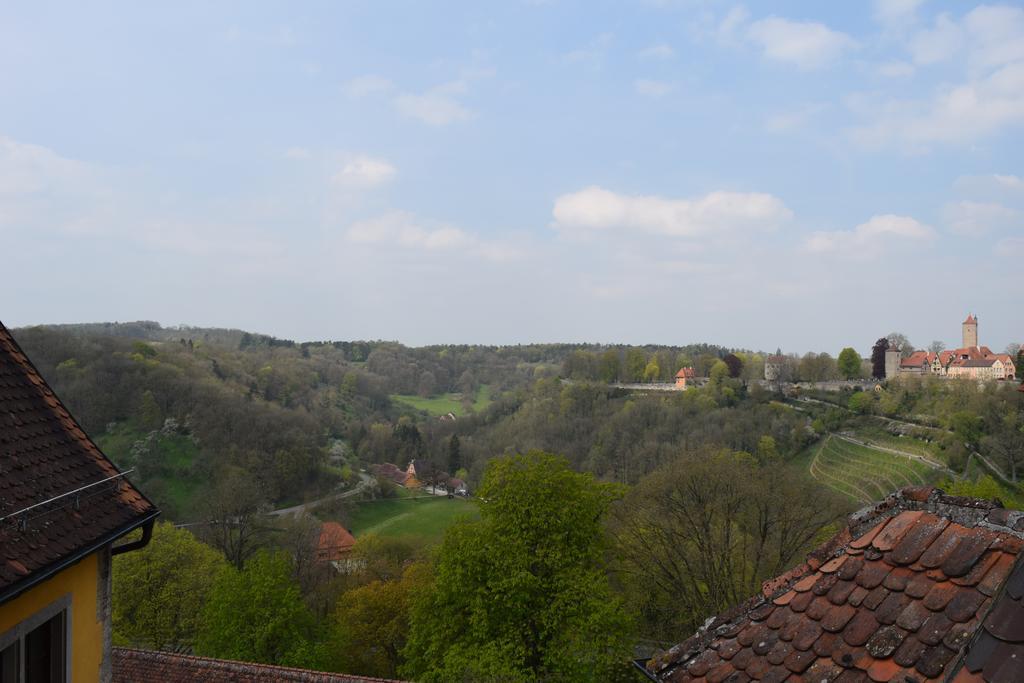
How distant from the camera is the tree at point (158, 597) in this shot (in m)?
23.7

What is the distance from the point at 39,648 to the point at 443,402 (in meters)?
129

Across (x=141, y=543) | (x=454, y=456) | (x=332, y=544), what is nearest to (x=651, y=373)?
(x=454, y=456)

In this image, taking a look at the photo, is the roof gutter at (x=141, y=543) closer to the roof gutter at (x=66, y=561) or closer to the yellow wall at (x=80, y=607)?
the roof gutter at (x=66, y=561)

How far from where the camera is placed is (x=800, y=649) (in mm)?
4059

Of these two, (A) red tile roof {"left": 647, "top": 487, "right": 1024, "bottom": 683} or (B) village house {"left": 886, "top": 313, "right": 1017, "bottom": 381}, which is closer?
(A) red tile roof {"left": 647, "top": 487, "right": 1024, "bottom": 683}

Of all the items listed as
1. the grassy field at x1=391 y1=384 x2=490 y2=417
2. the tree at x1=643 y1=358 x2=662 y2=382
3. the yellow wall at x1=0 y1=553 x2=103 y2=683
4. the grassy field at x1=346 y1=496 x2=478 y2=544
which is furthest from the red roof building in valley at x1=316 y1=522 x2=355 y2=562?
the tree at x1=643 y1=358 x2=662 y2=382

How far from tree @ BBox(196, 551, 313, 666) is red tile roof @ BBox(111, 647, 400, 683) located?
23.5 ft

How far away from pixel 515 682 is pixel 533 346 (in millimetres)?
182095

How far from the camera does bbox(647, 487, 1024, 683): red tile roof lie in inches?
140

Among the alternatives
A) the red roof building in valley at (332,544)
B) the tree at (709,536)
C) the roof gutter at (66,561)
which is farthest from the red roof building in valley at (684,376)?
the roof gutter at (66,561)

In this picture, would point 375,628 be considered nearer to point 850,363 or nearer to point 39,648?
point 39,648

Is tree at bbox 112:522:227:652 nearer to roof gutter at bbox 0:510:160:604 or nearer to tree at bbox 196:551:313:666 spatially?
tree at bbox 196:551:313:666

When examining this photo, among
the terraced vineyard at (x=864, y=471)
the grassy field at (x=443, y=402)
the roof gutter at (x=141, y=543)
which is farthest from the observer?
the grassy field at (x=443, y=402)

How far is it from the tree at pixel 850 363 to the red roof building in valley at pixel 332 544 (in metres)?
78.0
